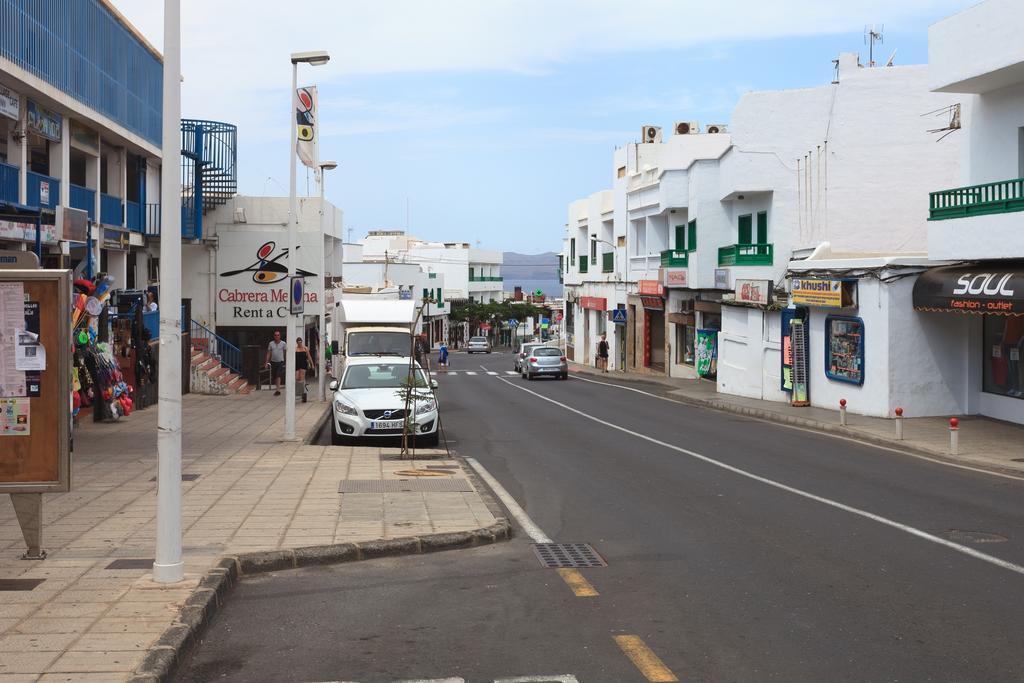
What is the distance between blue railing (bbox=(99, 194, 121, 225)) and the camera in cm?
2840

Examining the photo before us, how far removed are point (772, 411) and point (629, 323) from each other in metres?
26.0

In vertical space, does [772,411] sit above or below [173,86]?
below

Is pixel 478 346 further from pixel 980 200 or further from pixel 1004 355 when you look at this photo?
pixel 980 200

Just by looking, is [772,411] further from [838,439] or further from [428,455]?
[428,455]

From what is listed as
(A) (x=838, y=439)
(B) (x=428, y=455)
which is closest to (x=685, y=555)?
(B) (x=428, y=455)

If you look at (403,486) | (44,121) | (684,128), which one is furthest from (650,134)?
(403,486)

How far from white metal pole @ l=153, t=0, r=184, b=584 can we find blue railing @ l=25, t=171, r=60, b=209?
15898 mm

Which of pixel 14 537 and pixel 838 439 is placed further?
pixel 838 439

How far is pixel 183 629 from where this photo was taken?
6.96m

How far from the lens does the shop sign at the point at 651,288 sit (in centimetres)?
4712

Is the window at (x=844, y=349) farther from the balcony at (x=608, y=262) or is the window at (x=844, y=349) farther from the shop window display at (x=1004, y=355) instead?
the balcony at (x=608, y=262)

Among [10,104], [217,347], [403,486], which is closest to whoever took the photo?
[403,486]

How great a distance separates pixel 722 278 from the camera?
123 ft

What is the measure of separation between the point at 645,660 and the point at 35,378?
227 inches
